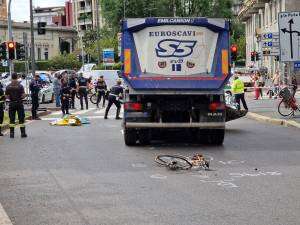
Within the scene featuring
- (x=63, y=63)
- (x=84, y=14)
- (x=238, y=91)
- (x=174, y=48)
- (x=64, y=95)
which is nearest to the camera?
(x=174, y=48)

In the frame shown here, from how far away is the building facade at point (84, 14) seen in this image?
152m

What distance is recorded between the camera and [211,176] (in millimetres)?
11594

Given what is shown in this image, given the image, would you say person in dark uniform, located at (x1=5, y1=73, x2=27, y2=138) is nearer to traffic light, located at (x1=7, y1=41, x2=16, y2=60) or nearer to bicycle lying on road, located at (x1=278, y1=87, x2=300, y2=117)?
bicycle lying on road, located at (x1=278, y1=87, x2=300, y2=117)

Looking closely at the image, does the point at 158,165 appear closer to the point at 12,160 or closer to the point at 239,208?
the point at 12,160

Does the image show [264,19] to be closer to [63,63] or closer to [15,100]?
[63,63]

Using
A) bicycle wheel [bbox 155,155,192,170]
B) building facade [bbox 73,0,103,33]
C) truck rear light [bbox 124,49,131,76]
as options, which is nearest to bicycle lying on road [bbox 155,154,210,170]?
bicycle wheel [bbox 155,155,192,170]

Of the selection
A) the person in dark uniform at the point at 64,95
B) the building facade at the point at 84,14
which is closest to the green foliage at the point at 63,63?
the building facade at the point at 84,14

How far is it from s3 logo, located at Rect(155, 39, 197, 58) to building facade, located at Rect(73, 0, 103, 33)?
133m

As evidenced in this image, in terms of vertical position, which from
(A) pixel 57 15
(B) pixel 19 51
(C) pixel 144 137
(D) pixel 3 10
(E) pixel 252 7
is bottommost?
(C) pixel 144 137

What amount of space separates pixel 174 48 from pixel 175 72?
23.0 inches

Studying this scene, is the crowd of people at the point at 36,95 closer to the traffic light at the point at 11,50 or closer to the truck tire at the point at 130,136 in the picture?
the traffic light at the point at 11,50

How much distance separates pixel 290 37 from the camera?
903 inches

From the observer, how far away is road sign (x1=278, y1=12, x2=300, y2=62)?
75.0 ft

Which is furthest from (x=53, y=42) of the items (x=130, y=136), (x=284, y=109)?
(x=130, y=136)
